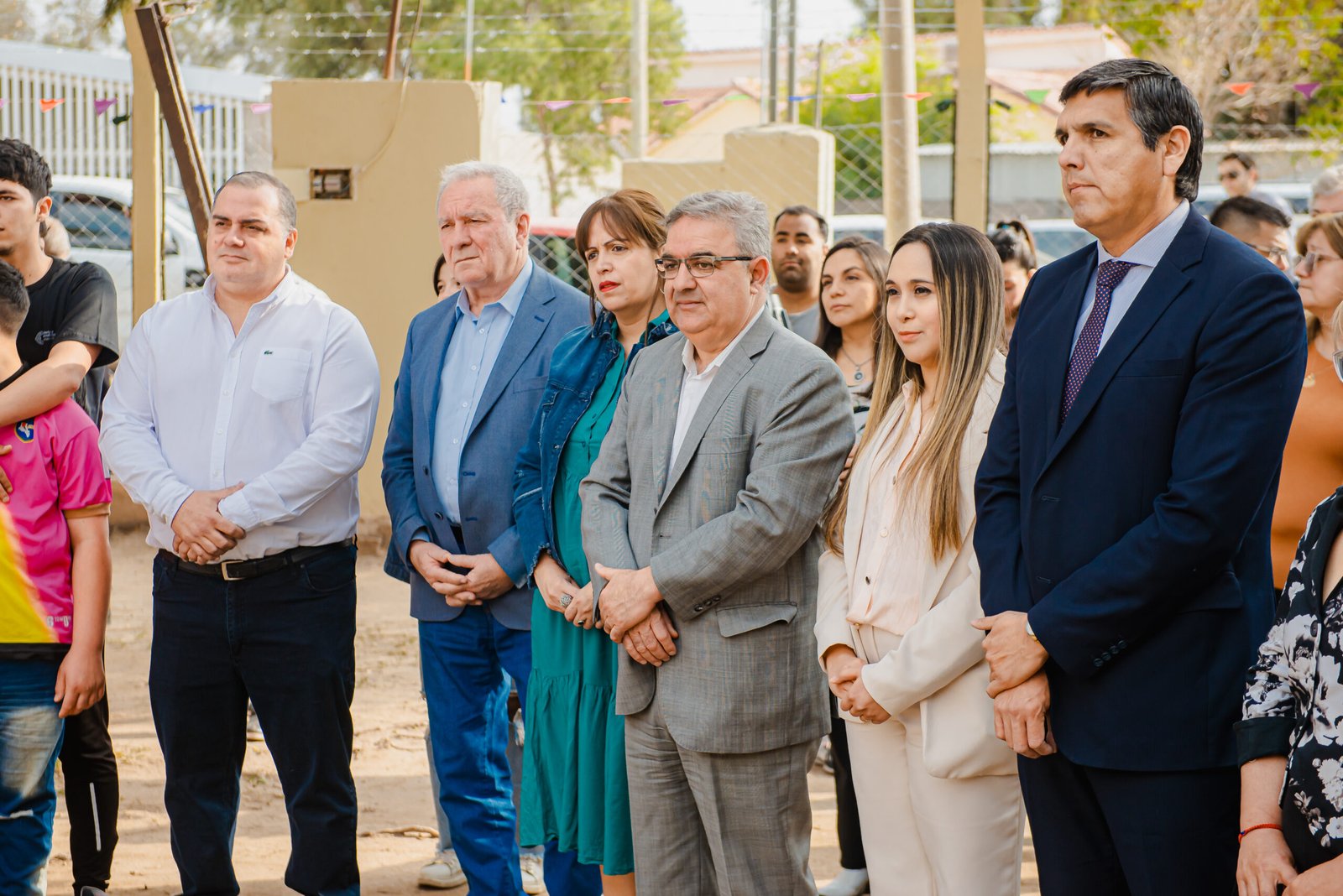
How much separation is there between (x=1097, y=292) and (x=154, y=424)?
2612 mm

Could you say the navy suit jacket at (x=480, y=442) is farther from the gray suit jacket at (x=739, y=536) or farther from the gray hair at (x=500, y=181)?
the gray suit jacket at (x=739, y=536)

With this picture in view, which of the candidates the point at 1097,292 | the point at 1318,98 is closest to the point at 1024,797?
the point at 1097,292

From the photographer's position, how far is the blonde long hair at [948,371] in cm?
298

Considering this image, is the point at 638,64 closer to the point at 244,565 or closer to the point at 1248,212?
the point at 1248,212

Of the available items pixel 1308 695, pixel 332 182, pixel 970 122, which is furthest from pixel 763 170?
pixel 1308 695

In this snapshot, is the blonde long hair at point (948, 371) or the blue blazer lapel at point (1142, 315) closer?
the blue blazer lapel at point (1142, 315)

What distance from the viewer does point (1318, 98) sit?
1986 cm

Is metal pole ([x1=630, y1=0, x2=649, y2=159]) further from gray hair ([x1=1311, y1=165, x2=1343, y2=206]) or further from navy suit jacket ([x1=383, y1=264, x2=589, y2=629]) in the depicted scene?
navy suit jacket ([x1=383, y1=264, x2=589, y2=629])

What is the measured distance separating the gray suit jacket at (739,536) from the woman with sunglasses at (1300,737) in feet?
3.55

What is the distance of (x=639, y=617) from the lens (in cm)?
314

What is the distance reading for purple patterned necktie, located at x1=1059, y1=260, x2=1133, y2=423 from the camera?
2.59m

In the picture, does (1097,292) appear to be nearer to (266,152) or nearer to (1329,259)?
(1329,259)

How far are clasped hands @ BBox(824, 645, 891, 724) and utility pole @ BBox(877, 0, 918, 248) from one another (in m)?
4.40

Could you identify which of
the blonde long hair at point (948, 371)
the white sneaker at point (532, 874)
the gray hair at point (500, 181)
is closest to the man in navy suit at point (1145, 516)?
the blonde long hair at point (948, 371)
